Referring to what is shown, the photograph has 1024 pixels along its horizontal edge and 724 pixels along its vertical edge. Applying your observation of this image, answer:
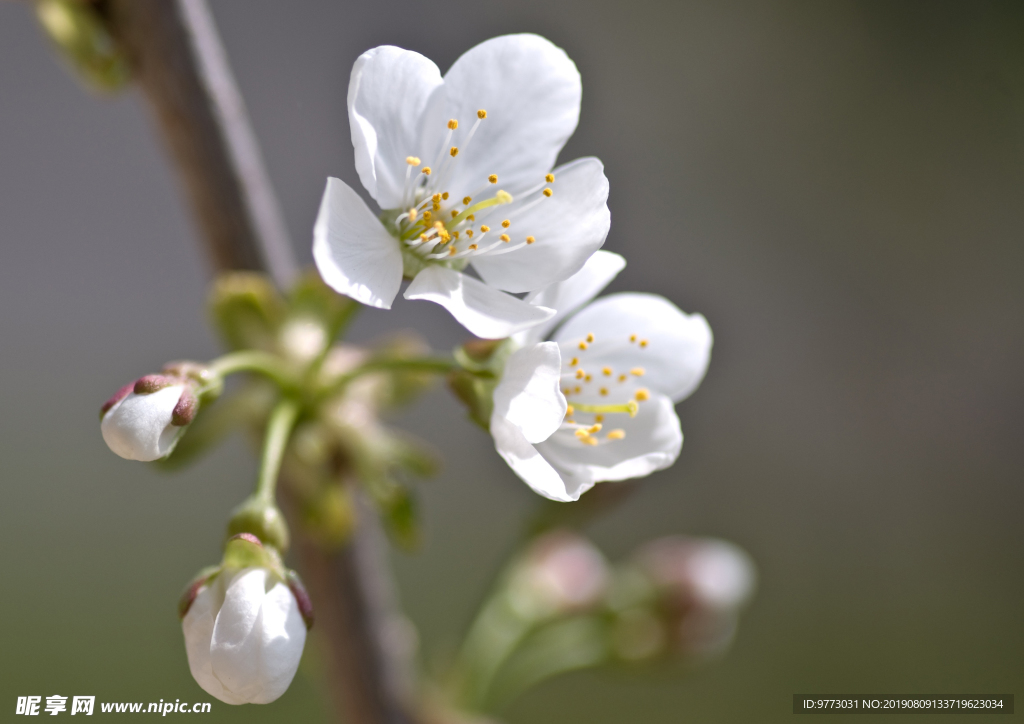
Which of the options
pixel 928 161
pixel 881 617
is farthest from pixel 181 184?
pixel 928 161

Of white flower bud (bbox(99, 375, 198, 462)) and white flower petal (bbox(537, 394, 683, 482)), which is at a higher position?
white flower bud (bbox(99, 375, 198, 462))

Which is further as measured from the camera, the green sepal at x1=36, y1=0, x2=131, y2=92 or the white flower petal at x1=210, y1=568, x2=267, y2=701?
the green sepal at x1=36, y1=0, x2=131, y2=92

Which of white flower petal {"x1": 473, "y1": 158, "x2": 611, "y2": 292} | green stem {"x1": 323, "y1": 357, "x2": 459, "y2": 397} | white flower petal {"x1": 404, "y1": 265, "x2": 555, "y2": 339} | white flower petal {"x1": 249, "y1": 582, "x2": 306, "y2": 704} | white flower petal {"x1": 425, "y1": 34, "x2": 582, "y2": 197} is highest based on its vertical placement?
white flower petal {"x1": 425, "y1": 34, "x2": 582, "y2": 197}

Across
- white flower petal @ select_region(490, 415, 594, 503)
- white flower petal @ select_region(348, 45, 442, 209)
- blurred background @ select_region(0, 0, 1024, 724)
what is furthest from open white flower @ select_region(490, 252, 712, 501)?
blurred background @ select_region(0, 0, 1024, 724)

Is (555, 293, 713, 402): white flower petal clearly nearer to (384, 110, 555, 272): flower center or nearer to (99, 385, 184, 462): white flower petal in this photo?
(384, 110, 555, 272): flower center

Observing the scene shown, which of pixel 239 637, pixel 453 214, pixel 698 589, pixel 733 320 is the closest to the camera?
pixel 239 637

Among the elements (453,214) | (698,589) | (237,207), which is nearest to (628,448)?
(453,214)

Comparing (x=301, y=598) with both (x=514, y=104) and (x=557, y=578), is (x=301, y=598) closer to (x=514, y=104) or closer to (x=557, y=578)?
(x=514, y=104)
